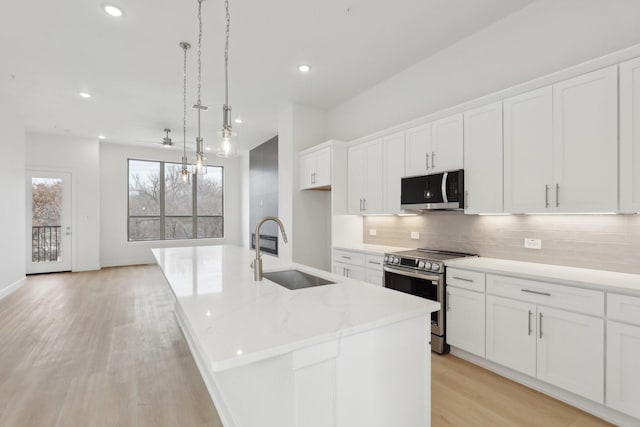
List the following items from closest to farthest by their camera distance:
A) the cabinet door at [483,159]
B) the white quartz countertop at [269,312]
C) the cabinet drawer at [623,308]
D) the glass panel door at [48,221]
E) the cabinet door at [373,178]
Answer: the white quartz countertop at [269,312], the cabinet drawer at [623,308], the cabinet door at [483,159], the cabinet door at [373,178], the glass panel door at [48,221]

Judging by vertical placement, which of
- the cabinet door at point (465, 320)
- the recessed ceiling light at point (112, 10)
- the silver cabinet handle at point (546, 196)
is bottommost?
the cabinet door at point (465, 320)

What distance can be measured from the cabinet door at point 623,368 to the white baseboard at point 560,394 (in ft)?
0.34

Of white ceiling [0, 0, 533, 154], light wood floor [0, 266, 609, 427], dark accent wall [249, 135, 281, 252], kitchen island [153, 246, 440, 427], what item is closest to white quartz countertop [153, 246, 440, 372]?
kitchen island [153, 246, 440, 427]

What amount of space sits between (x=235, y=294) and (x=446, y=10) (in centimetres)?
289

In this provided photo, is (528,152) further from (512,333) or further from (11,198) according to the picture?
(11,198)

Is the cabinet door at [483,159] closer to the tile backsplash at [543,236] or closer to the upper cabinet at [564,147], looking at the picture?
the upper cabinet at [564,147]

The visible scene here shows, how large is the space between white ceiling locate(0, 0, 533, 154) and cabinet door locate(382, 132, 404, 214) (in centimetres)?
93

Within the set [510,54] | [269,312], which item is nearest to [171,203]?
[269,312]

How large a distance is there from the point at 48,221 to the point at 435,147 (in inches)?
309

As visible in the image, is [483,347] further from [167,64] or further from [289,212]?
[167,64]

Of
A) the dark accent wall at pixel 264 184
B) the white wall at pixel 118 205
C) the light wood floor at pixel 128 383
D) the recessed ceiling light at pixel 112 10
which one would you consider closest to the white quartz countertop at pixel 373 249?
the light wood floor at pixel 128 383

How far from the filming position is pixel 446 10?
2668 mm

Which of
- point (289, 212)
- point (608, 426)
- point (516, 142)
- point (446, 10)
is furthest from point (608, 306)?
point (289, 212)

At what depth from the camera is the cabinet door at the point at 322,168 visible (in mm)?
4211
